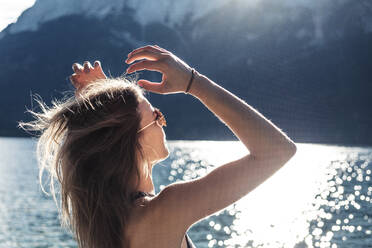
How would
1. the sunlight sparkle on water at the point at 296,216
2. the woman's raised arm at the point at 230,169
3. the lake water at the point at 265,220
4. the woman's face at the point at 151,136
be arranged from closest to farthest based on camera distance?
the woman's raised arm at the point at 230,169 < the woman's face at the point at 151,136 < the lake water at the point at 265,220 < the sunlight sparkle on water at the point at 296,216

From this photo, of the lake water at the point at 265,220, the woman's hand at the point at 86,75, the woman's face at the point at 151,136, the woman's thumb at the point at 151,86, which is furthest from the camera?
the lake water at the point at 265,220

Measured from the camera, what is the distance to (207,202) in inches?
61.7

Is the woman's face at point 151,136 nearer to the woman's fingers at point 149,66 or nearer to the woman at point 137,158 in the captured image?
the woman at point 137,158

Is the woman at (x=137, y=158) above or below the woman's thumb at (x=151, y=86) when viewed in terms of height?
below

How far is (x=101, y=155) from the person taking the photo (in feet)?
5.70

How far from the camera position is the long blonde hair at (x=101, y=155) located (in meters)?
1.74

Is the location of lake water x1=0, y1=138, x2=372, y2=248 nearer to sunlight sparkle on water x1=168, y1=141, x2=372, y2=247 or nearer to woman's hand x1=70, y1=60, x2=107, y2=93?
sunlight sparkle on water x1=168, y1=141, x2=372, y2=247

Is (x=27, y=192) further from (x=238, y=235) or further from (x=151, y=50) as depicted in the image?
(x=151, y=50)

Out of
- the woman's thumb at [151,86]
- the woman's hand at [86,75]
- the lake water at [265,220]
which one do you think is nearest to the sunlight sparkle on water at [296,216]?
the lake water at [265,220]

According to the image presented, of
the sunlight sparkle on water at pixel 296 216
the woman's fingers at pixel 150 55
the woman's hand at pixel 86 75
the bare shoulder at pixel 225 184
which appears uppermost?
the woman's hand at pixel 86 75

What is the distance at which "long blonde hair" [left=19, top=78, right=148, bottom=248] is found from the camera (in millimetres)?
1736

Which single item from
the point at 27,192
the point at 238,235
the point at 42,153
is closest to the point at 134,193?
the point at 42,153

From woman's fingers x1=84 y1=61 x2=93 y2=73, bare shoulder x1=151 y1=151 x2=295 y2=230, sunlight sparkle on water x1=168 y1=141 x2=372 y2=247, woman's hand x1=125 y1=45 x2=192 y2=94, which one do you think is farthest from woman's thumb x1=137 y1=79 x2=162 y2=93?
sunlight sparkle on water x1=168 y1=141 x2=372 y2=247

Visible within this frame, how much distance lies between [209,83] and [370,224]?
38.3 metres
